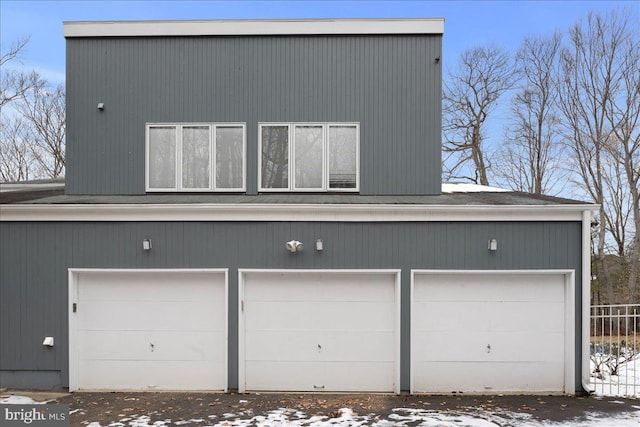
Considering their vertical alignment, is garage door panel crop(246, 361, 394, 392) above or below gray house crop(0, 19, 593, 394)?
Answer: below

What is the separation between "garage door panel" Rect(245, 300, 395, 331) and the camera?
7.18 m

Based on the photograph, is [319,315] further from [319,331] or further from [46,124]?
[46,124]

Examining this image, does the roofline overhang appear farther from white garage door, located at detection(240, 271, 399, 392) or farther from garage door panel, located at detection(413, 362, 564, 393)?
garage door panel, located at detection(413, 362, 564, 393)

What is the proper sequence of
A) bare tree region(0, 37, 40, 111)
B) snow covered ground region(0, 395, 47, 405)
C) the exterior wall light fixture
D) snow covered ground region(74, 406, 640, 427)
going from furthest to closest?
bare tree region(0, 37, 40, 111) < the exterior wall light fixture < snow covered ground region(0, 395, 47, 405) < snow covered ground region(74, 406, 640, 427)

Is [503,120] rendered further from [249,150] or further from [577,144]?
[249,150]

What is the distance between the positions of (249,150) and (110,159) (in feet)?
8.50

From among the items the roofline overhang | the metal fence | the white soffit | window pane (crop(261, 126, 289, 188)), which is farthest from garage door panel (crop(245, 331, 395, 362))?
the white soffit

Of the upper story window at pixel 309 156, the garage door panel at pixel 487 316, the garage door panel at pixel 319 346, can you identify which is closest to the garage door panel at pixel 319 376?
the garage door panel at pixel 319 346

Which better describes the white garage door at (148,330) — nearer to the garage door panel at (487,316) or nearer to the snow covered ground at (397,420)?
the snow covered ground at (397,420)

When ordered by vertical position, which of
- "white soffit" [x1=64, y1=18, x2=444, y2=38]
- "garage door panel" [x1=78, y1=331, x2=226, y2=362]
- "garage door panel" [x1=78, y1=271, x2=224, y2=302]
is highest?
"white soffit" [x1=64, y1=18, x2=444, y2=38]

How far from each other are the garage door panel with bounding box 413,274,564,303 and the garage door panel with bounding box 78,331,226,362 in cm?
336

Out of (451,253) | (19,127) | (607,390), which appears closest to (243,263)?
(451,253)

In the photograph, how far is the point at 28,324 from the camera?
721 centimetres

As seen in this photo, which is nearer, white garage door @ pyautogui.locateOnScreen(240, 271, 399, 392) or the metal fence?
the metal fence
